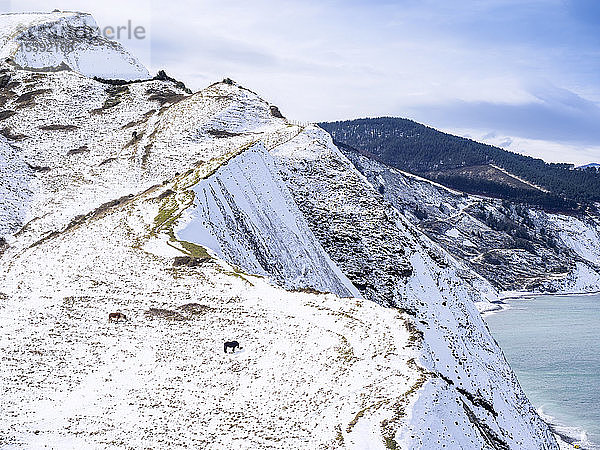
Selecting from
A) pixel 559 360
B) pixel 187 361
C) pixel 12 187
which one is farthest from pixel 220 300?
pixel 559 360

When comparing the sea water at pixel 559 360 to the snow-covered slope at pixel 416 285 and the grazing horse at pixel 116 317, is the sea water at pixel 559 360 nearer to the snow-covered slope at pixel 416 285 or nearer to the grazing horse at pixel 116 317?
the snow-covered slope at pixel 416 285

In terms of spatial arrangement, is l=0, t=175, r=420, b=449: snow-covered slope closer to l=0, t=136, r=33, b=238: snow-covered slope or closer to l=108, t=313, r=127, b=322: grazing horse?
l=108, t=313, r=127, b=322: grazing horse

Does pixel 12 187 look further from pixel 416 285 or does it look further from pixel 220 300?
pixel 416 285

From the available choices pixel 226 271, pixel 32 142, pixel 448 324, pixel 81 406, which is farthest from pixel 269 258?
pixel 32 142

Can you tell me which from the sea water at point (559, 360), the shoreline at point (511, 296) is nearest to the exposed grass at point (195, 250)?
the sea water at point (559, 360)

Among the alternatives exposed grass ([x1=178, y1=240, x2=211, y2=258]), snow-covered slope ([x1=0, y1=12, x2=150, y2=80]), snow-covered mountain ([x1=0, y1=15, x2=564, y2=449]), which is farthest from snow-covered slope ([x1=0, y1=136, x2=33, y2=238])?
snow-covered slope ([x1=0, y1=12, x2=150, y2=80])
